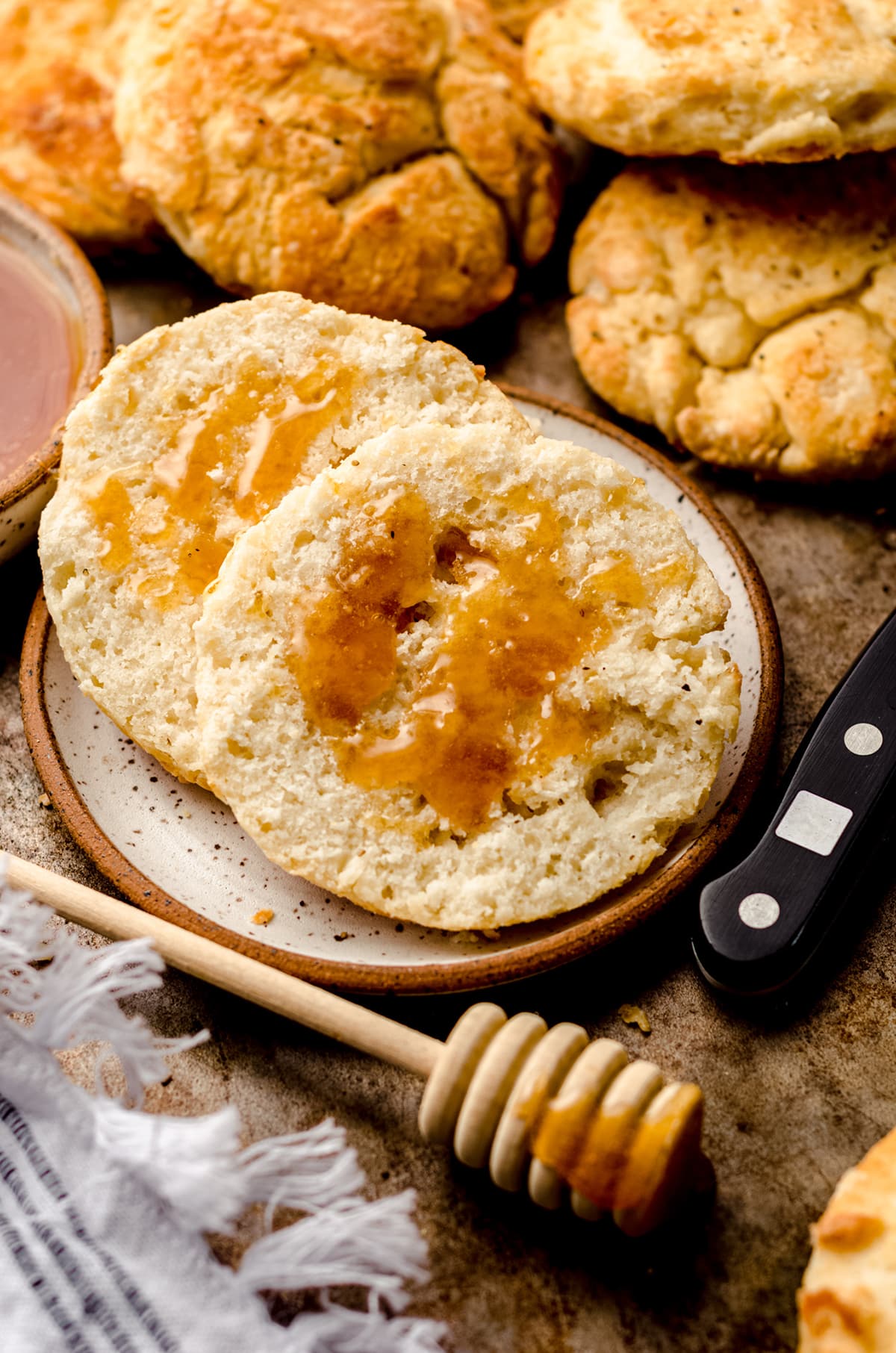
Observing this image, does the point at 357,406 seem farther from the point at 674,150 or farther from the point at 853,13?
the point at 853,13

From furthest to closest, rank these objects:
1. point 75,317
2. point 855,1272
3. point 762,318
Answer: point 75,317 → point 762,318 → point 855,1272

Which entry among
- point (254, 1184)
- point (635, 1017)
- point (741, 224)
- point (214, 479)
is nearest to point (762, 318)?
point (741, 224)

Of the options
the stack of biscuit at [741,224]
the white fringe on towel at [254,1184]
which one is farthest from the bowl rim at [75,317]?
the stack of biscuit at [741,224]

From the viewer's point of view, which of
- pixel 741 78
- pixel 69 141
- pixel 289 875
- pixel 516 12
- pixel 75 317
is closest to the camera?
pixel 289 875

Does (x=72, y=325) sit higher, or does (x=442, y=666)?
(x=72, y=325)

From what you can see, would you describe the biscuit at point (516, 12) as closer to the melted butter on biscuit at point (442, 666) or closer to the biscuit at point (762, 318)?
the biscuit at point (762, 318)

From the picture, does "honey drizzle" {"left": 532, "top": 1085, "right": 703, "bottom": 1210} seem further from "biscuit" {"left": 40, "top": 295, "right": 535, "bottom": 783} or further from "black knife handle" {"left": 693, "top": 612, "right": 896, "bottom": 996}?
"biscuit" {"left": 40, "top": 295, "right": 535, "bottom": 783}

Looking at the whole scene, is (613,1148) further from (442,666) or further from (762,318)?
(762,318)
